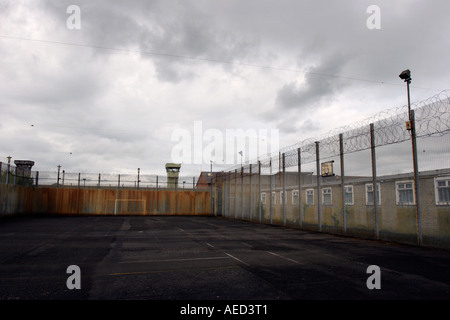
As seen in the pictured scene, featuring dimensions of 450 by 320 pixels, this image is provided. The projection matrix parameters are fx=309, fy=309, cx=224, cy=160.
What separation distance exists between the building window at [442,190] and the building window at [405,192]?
1012mm

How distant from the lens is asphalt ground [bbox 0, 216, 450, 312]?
16.7 feet

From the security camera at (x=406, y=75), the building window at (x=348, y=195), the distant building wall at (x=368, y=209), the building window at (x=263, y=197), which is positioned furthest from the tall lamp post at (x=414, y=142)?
the building window at (x=263, y=197)

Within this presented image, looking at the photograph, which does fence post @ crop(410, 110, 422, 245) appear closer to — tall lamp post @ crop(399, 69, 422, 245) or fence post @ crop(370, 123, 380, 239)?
tall lamp post @ crop(399, 69, 422, 245)

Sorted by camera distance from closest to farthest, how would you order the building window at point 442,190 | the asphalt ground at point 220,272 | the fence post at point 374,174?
the asphalt ground at point 220,272
the building window at point 442,190
the fence post at point 374,174

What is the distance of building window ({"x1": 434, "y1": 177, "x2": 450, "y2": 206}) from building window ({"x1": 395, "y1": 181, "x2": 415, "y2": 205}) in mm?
1012

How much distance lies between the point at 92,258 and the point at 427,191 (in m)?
10.9

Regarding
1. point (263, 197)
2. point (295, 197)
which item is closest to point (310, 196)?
point (295, 197)

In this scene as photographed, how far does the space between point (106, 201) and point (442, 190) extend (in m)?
31.3

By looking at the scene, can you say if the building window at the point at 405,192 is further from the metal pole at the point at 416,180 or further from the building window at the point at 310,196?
the building window at the point at 310,196

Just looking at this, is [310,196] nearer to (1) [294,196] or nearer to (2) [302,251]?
(1) [294,196]

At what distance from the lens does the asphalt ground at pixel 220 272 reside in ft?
16.7
